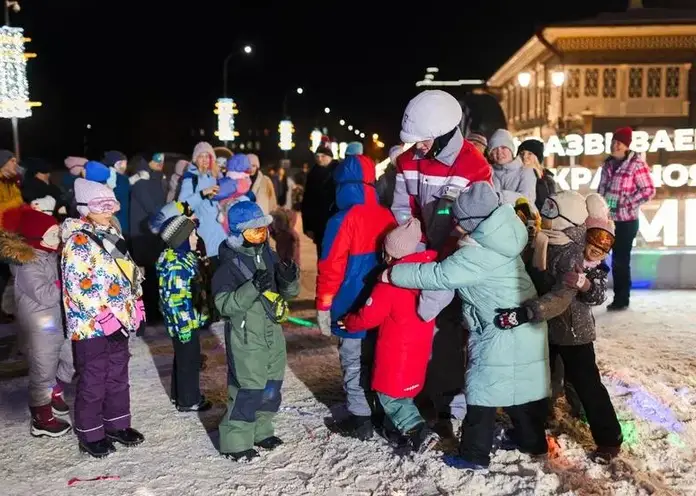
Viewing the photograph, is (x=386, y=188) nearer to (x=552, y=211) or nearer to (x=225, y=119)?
(x=552, y=211)

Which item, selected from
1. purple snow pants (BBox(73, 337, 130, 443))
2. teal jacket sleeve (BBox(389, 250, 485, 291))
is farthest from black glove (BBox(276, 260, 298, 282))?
purple snow pants (BBox(73, 337, 130, 443))

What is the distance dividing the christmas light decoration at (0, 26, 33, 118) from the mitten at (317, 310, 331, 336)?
1220 cm

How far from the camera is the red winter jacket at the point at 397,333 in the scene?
4133 millimetres

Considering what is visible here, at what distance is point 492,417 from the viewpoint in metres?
3.95

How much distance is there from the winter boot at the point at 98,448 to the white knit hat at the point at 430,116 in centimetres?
277

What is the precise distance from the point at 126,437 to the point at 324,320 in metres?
1.54

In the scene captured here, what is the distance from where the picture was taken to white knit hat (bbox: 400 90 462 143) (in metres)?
4.21

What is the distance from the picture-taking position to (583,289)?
156 inches

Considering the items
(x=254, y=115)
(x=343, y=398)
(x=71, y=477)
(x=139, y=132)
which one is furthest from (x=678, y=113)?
(x=254, y=115)

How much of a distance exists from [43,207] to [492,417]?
3.58 m

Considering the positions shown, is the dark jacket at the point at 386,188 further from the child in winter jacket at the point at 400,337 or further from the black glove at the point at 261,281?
the black glove at the point at 261,281

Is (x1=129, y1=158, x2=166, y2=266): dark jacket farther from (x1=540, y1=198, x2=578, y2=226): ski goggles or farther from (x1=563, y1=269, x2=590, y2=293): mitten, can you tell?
(x1=563, y1=269, x2=590, y2=293): mitten

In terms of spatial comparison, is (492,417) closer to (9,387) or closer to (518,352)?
(518,352)

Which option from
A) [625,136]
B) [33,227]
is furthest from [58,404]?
[625,136]
